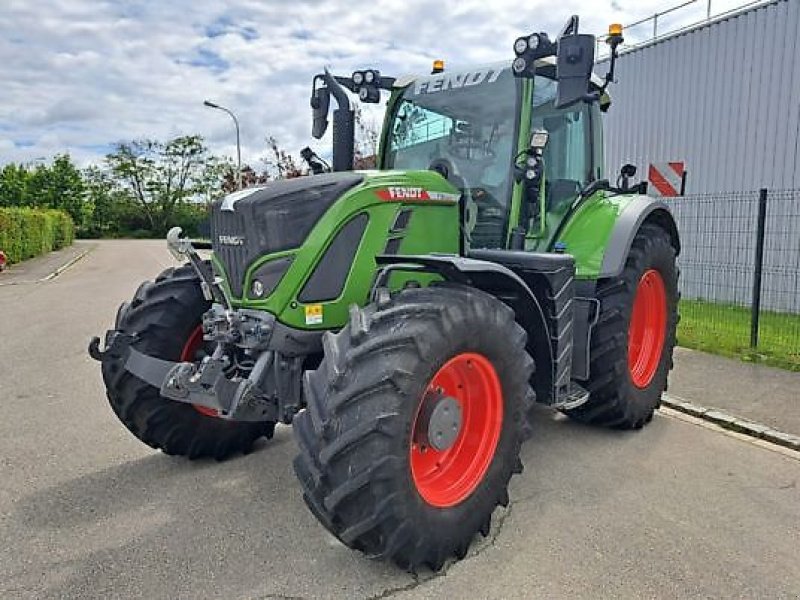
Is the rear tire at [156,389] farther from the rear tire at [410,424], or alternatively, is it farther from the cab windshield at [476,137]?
the cab windshield at [476,137]

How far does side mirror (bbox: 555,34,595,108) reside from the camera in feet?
10.7

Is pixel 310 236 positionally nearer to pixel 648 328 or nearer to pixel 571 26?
pixel 571 26

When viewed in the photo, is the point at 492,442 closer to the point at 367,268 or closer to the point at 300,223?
the point at 367,268

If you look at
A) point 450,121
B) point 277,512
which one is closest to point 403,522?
point 277,512

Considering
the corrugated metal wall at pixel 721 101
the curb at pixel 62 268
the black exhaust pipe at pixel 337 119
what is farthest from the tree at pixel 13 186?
the black exhaust pipe at pixel 337 119

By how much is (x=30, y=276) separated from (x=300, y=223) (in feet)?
62.1

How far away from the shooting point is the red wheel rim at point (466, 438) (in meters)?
2.99

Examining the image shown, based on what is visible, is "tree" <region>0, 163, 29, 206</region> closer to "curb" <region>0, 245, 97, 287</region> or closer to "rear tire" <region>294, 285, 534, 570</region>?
"curb" <region>0, 245, 97, 287</region>

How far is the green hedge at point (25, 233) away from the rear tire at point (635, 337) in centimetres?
2131

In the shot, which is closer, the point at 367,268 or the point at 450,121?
the point at 367,268

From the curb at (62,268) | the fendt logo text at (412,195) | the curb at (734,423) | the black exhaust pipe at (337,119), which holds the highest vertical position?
the black exhaust pipe at (337,119)

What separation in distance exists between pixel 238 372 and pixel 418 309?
1082 millimetres

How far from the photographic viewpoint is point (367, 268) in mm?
3297

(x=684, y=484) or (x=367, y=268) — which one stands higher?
(x=367, y=268)
